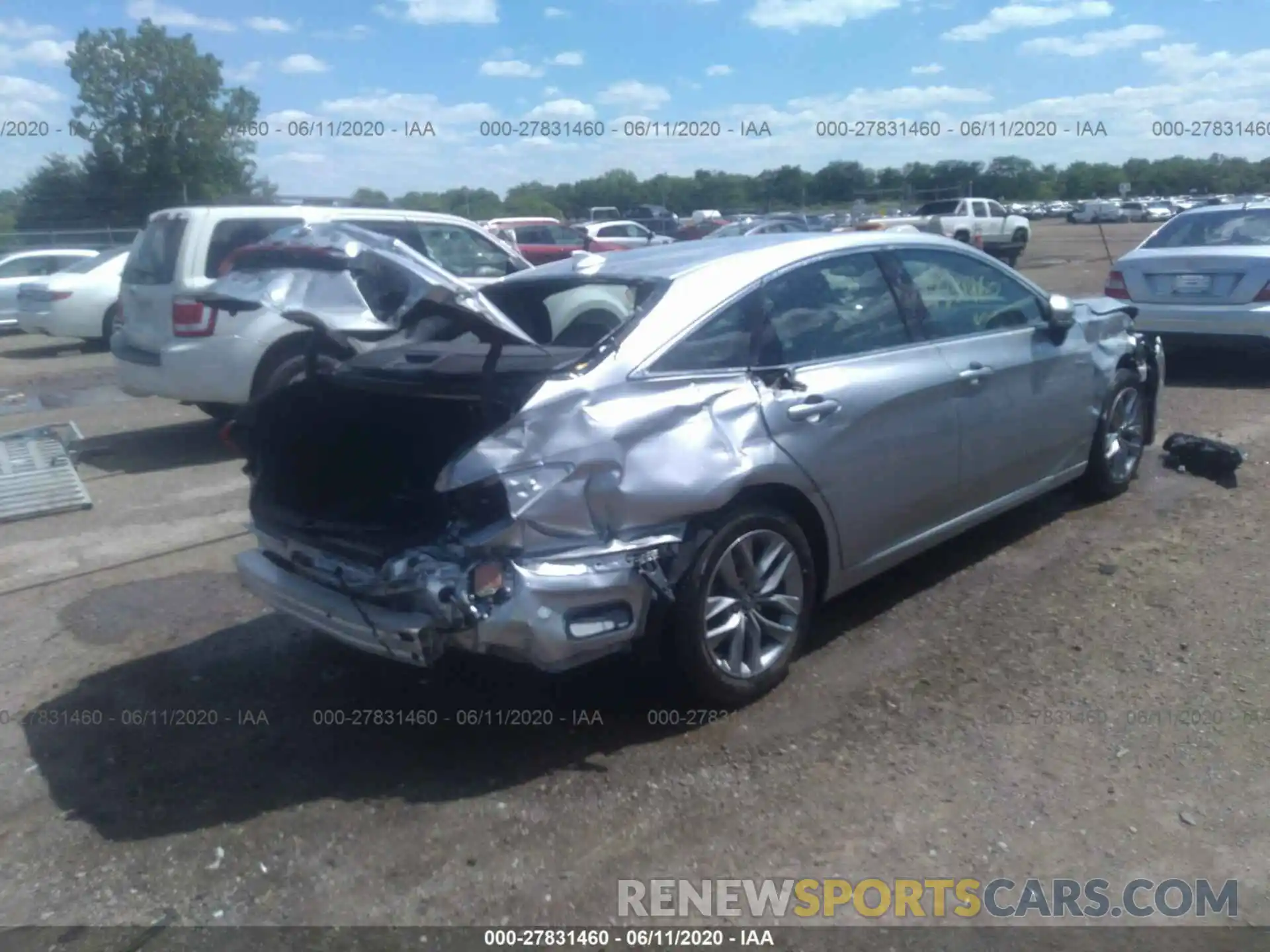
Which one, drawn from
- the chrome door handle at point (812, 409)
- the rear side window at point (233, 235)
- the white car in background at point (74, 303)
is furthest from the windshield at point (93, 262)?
the chrome door handle at point (812, 409)

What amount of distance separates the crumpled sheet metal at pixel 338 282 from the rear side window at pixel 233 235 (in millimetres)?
4798

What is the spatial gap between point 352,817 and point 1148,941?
2.37m

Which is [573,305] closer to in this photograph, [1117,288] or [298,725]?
[298,725]

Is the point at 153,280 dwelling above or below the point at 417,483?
above

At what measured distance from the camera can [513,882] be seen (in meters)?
3.45

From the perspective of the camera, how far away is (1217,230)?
10.9 metres

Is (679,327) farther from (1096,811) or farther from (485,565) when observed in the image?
(1096,811)

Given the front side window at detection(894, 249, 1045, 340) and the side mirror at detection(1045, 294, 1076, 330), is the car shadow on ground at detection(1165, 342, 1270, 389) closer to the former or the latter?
the side mirror at detection(1045, 294, 1076, 330)

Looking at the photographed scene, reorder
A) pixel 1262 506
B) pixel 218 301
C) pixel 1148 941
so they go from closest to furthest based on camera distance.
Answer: pixel 1148 941
pixel 218 301
pixel 1262 506

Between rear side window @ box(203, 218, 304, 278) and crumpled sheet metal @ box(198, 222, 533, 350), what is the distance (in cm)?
480

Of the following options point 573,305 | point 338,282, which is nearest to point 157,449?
point 573,305

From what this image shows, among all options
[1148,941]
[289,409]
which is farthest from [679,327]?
[1148,941]

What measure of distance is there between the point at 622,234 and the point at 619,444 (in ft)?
89.5

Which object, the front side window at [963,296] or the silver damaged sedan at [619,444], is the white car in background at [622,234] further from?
the silver damaged sedan at [619,444]
